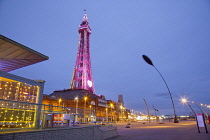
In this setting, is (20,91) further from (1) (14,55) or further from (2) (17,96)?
(1) (14,55)

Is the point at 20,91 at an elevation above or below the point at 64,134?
above

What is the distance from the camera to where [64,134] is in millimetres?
9328

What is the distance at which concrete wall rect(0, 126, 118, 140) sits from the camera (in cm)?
682

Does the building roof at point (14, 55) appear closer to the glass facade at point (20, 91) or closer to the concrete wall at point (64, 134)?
the glass facade at point (20, 91)

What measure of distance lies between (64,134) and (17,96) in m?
4.32

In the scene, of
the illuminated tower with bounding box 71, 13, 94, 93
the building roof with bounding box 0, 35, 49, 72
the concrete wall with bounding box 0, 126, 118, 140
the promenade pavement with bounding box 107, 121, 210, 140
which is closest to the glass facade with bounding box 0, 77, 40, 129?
the concrete wall with bounding box 0, 126, 118, 140

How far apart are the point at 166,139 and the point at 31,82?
10.9 meters

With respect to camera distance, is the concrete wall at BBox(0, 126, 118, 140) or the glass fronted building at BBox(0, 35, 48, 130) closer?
the concrete wall at BBox(0, 126, 118, 140)

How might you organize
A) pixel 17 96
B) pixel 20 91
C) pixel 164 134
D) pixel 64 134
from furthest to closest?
pixel 164 134 → pixel 17 96 → pixel 20 91 → pixel 64 134

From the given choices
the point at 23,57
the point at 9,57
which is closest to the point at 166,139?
the point at 23,57

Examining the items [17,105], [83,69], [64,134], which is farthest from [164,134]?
[83,69]

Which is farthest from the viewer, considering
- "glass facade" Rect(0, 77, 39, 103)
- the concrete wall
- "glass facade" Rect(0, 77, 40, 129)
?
"glass facade" Rect(0, 77, 39, 103)

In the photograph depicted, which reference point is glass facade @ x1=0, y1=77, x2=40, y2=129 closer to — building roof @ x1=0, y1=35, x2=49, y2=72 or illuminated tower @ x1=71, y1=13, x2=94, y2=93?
building roof @ x1=0, y1=35, x2=49, y2=72

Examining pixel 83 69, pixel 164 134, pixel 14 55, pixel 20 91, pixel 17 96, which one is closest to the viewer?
pixel 20 91
